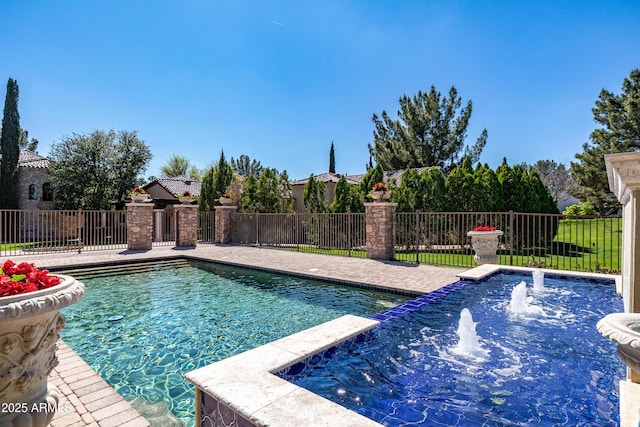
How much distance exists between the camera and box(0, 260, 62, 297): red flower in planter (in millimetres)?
1929

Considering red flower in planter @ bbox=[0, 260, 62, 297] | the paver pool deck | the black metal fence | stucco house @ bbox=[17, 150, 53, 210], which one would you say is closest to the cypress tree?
stucco house @ bbox=[17, 150, 53, 210]

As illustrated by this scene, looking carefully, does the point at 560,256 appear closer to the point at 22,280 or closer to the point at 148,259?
the point at 148,259

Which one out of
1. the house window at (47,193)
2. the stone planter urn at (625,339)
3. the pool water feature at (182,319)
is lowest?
the pool water feature at (182,319)

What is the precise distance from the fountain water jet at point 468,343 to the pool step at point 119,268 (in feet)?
31.9

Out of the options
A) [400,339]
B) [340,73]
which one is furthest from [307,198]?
[400,339]

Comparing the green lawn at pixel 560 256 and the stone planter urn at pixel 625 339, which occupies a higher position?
the stone planter urn at pixel 625 339

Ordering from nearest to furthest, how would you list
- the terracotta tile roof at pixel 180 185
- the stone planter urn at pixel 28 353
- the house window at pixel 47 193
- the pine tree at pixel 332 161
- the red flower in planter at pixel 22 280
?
the stone planter urn at pixel 28 353 → the red flower in planter at pixel 22 280 → the house window at pixel 47 193 → the terracotta tile roof at pixel 180 185 → the pine tree at pixel 332 161

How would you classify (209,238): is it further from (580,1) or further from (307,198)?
(580,1)

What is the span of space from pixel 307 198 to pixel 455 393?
13964 millimetres

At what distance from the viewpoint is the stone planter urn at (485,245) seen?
28.2 feet

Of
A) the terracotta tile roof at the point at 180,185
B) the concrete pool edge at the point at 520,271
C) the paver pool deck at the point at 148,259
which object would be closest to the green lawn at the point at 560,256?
the concrete pool edge at the point at 520,271

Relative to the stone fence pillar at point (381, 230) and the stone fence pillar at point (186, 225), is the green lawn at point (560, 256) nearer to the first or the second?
the stone fence pillar at point (381, 230)

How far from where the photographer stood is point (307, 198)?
16.5 metres

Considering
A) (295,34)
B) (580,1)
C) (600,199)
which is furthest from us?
(600,199)
